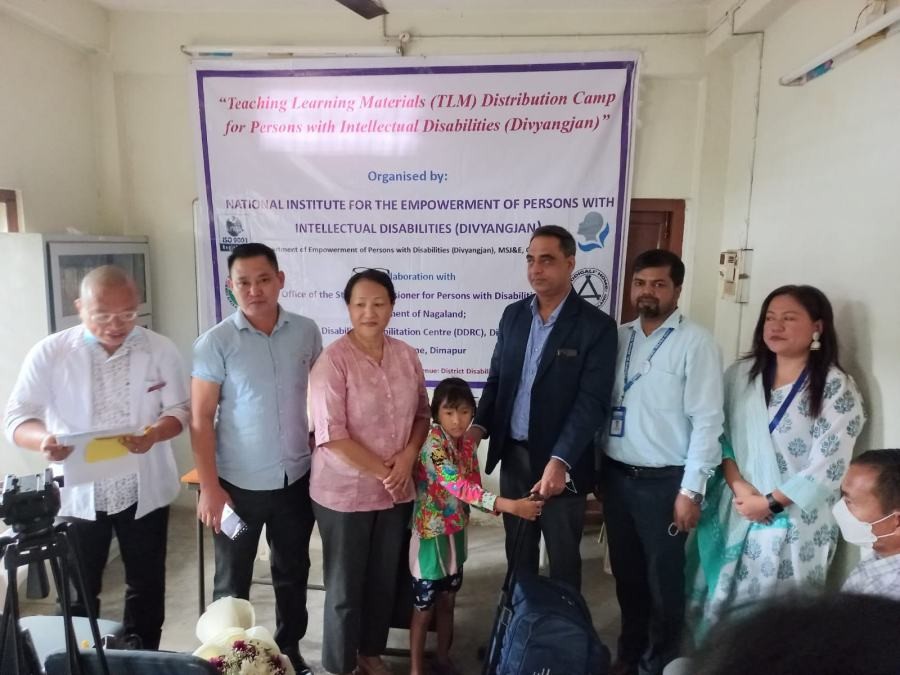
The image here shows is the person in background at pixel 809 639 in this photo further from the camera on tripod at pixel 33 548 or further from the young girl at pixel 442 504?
the young girl at pixel 442 504

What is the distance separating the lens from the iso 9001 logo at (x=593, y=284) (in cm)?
281

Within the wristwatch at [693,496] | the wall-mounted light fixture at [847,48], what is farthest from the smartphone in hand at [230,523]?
the wall-mounted light fixture at [847,48]

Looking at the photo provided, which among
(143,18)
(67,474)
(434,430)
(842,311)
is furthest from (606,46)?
(67,474)

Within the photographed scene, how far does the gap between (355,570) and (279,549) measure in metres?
0.28

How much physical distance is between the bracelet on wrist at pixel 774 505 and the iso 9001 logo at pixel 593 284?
4.43 ft

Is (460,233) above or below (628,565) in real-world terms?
above

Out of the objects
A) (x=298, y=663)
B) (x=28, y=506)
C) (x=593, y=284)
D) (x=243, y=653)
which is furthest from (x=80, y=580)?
(x=593, y=284)

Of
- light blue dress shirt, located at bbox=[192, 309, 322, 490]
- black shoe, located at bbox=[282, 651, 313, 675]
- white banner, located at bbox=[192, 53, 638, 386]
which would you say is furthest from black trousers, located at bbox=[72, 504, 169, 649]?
white banner, located at bbox=[192, 53, 638, 386]

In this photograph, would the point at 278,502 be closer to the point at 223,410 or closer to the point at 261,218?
the point at 223,410

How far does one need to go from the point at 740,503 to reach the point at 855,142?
1189mm

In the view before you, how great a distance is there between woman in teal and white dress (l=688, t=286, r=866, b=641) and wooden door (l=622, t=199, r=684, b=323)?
1.16 meters

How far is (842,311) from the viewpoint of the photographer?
5.74 ft

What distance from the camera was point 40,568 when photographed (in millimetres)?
942

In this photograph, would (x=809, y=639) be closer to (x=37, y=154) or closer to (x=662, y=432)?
(x=662, y=432)
